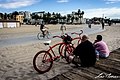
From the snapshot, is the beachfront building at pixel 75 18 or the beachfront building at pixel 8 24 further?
the beachfront building at pixel 75 18

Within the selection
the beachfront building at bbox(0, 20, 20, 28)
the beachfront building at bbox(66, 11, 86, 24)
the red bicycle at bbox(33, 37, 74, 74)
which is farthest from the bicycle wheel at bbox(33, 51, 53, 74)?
the beachfront building at bbox(66, 11, 86, 24)

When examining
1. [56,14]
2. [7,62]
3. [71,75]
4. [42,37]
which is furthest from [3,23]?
[56,14]

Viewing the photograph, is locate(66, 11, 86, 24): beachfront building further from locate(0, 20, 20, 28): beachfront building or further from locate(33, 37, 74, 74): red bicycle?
locate(33, 37, 74, 74): red bicycle

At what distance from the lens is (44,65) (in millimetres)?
7004

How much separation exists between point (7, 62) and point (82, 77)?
5657mm

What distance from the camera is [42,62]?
682 centimetres

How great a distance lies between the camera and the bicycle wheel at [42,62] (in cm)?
676

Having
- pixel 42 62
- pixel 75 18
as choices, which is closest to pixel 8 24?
pixel 42 62

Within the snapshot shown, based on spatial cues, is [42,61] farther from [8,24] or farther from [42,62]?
[8,24]

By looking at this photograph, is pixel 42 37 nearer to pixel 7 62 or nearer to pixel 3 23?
pixel 7 62

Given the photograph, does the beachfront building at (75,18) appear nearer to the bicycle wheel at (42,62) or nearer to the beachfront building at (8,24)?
the beachfront building at (8,24)

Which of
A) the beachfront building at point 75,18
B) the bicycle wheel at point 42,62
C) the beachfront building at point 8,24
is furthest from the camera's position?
the beachfront building at point 75,18

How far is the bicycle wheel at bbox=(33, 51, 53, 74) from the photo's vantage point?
676 cm

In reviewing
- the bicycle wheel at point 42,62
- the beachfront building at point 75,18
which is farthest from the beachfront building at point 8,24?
the beachfront building at point 75,18
